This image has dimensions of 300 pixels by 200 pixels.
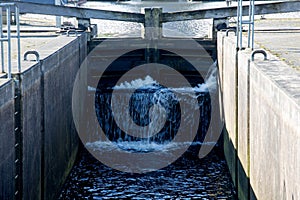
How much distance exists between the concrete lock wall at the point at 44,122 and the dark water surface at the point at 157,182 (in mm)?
330

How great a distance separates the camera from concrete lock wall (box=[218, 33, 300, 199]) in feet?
23.0

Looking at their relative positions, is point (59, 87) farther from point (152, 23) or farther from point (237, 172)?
point (152, 23)

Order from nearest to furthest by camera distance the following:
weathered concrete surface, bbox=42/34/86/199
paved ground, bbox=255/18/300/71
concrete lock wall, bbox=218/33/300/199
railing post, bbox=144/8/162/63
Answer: concrete lock wall, bbox=218/33/300/199, weathered concrete surface, bbox=42/34/86/199, paved ground, bbox=255/18/300/71, railing post, bbox=144/8/162/63

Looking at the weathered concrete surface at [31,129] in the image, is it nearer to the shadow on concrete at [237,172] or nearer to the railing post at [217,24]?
the shadow on concrete at [237,172]

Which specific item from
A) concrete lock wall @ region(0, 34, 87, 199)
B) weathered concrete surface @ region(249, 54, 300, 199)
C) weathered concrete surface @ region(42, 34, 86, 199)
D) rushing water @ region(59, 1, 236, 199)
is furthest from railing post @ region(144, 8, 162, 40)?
weathered concrete surface @ region(249, 54, 300, 199)

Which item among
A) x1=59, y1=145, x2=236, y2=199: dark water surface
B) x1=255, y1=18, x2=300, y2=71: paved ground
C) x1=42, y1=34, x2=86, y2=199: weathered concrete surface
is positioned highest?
x1=255, y1=18, x2=300, y2=71: paved ground

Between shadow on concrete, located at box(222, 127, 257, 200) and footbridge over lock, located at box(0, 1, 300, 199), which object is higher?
footbridge over lock, located at box(0, 1, 300, 199)

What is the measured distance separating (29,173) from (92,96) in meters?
6.97

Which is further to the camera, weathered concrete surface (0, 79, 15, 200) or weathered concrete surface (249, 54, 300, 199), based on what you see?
weathered concrete surface (0, 79, 15, 200)

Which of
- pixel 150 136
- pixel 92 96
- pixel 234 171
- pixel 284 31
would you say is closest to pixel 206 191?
pixel 234 171

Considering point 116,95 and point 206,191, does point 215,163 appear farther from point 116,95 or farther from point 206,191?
point 116,95

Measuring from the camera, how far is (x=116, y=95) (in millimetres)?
→ 15898

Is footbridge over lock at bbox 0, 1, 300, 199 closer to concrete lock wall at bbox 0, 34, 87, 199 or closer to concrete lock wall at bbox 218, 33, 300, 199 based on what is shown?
concrete lock wall at bbox 0, 34, 87, 199

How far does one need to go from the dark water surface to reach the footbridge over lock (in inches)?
10.2
